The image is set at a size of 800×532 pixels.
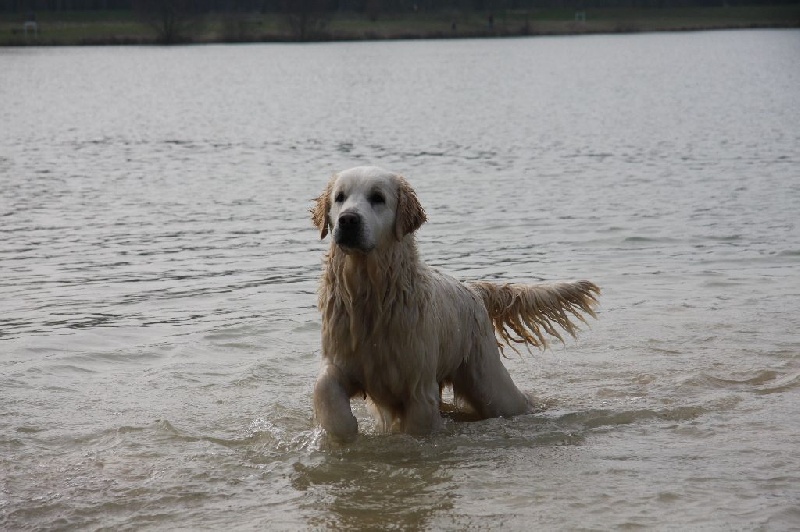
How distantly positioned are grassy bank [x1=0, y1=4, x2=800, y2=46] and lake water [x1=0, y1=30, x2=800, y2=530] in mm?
80946

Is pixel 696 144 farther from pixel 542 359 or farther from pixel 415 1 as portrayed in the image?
pixel 415 1

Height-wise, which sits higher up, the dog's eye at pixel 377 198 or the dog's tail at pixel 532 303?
the dog's eye at pixel 377 198

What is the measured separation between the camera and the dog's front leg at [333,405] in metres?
7.30

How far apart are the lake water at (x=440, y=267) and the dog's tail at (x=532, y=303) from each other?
658 mm

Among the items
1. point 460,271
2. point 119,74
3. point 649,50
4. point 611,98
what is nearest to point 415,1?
point 649,50

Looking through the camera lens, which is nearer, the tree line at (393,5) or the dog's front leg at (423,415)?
the dog's front leg at (423,415)

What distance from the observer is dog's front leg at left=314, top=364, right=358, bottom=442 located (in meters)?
7.30

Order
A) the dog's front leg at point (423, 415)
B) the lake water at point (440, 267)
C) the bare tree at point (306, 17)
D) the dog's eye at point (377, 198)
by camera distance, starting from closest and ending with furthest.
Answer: the lake water at point (440, 267)
the dog's eye at point (377, 198)
the dog's front leg at point (423, 415)
the bare tree at point (306, 17)

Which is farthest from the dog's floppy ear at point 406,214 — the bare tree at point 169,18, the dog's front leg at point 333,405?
the bare tree at point 169,18

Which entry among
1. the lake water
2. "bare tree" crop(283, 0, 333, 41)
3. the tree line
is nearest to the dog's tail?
the lake water

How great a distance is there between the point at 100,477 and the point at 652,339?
5587mm

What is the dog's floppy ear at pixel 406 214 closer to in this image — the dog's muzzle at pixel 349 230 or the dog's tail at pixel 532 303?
the dog's muzzle at pixel 349 230

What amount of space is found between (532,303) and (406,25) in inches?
4513

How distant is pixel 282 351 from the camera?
10484mm
